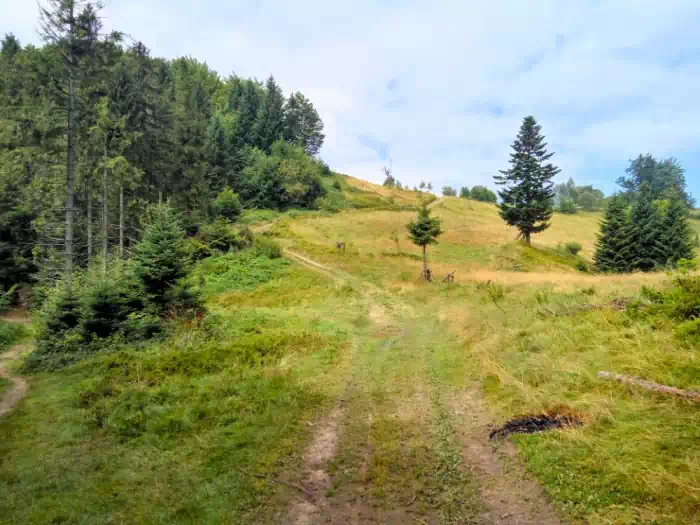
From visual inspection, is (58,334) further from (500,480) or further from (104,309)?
(500,480)

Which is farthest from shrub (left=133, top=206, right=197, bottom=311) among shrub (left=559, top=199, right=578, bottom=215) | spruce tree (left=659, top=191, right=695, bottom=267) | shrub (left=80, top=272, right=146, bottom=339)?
shrub (left=559, top=199, right=578, bottom=215)

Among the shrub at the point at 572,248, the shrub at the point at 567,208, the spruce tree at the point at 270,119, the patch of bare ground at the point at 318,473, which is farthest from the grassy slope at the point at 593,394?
the shrub at the point at 567,208

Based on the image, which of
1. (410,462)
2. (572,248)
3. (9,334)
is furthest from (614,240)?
(9,334)

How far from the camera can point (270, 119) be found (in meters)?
92.5

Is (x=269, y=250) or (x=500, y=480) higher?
(x=269, y=250)

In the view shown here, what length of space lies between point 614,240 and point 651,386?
44.5 m

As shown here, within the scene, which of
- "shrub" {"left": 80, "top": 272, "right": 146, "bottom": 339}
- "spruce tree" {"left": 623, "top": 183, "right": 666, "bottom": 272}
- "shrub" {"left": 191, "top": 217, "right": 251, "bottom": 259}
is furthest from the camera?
"spruce tree" {"left": 623, "top": 183, "right": 666, "bottom": 272}

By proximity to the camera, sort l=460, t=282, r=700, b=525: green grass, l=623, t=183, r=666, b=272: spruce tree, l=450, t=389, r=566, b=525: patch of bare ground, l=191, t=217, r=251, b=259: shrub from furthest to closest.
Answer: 1. l=623, t=183, r=666, b=272: spruce tree
2. l=191, t=217, r=251, b=259: shrub
3. l=450, t=389, r=566, b=525: patch of bare ground
4. l=460, t=282, r=700, b=525: green grass

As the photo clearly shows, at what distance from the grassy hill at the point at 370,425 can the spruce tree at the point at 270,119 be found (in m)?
80.7

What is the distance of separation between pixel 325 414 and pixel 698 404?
6759 mm

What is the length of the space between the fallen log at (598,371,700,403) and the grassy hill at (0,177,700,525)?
0.16 metres

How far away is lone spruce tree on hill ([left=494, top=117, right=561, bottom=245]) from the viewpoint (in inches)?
1924

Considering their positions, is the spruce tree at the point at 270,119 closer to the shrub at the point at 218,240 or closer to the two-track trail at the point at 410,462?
the shrub at the point at 218,240

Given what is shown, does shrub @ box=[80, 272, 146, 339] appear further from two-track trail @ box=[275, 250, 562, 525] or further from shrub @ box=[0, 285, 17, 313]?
shrub @ box=[0, 285, 17, 313]
